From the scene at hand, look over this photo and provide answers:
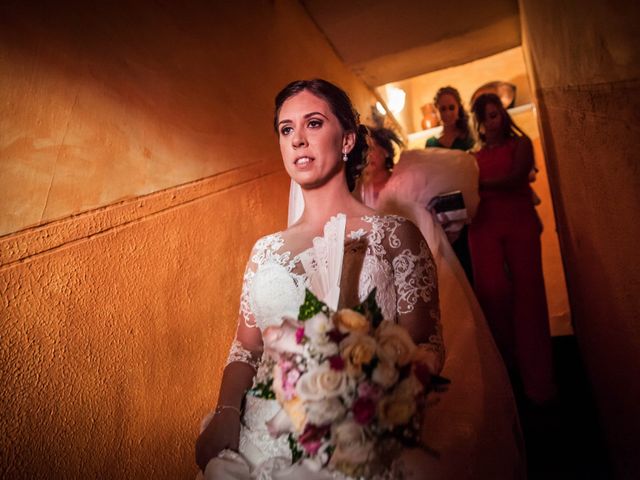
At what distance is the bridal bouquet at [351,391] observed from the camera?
2.76 feet

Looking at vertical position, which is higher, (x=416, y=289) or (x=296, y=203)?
(x=296, y=203)

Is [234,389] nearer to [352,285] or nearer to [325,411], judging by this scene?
[352,285]

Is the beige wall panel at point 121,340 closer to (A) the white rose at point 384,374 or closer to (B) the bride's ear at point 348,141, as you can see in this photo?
(B) the bride's ear at point 348,141

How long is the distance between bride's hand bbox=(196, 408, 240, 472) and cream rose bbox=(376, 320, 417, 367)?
693 millimetres

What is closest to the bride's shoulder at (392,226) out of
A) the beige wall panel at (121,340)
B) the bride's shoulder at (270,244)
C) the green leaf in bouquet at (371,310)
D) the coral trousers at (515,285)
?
the bride's shoulder at (270,244)

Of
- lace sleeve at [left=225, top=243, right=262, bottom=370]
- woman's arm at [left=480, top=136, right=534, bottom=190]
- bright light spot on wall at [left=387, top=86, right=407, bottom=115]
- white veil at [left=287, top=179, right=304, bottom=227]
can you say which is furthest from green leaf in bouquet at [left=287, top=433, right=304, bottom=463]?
bright light spot on wall at [left=387, top=86, right=407, bottom=115]

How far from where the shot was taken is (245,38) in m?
2.70

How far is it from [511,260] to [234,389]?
2.49 metres

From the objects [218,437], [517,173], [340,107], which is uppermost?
[517,173]

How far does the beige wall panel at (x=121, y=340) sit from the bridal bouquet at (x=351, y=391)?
81cm

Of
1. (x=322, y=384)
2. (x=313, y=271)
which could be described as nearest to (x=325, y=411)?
(x=322, y=384)

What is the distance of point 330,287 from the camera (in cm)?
128

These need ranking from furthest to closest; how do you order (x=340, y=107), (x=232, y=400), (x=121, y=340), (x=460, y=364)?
(x=460, y=364) < (x=340, y=107) < (x=121, y=340) < (x=232, y=400)

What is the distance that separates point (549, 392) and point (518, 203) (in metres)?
1.39
